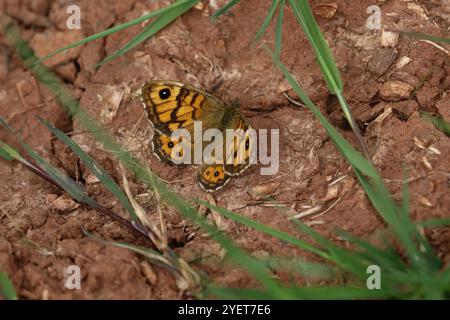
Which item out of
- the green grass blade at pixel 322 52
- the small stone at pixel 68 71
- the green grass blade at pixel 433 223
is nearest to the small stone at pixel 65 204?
the small stone at pixel 68 71

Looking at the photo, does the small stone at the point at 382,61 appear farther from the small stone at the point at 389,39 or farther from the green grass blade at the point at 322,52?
the green grass blade at the point at 322,52

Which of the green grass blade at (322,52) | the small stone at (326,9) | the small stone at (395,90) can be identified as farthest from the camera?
the small stone at (326,9)

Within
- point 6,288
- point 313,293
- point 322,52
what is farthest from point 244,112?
point 6,288

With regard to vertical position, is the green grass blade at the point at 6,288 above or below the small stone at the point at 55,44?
below

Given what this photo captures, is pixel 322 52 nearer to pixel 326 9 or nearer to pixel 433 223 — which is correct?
pixel 326 9

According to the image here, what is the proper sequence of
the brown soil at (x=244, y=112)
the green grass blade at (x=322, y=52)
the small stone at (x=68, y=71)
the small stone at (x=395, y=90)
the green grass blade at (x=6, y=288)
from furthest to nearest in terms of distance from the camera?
the small stone at (x=68, y=71)
the small stone at (x=395, y=90)
the green grass blade at (x=322, y=52)
the brown soil at (x=244, y=112)
the green grass blade at (x=6, y=288)
